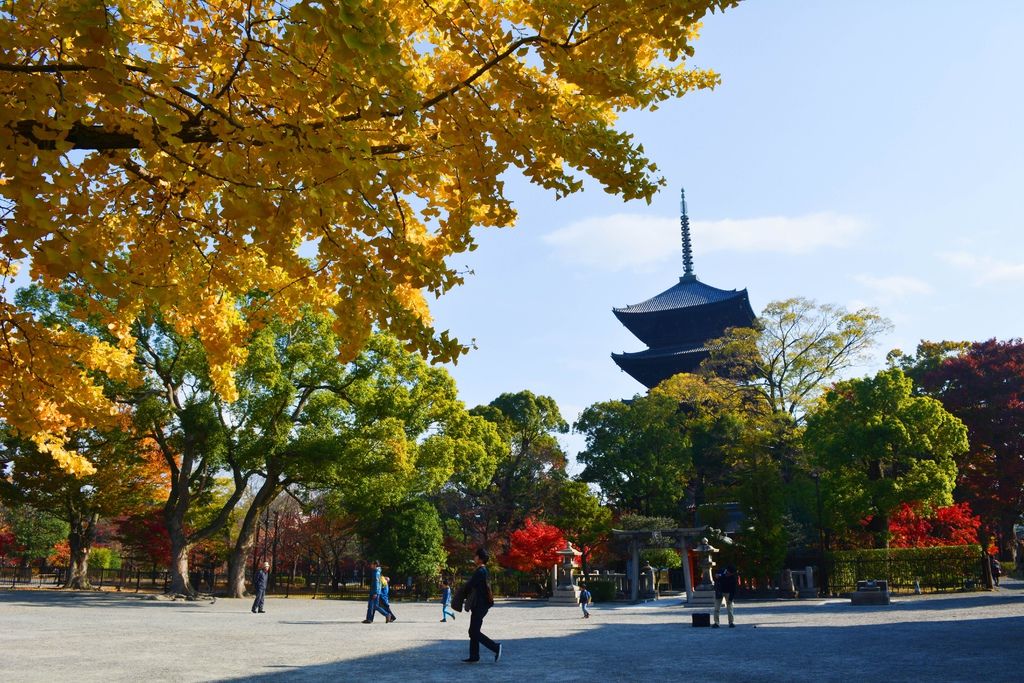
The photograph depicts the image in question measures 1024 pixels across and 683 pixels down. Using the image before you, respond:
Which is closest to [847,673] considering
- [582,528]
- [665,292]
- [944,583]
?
[944,583]

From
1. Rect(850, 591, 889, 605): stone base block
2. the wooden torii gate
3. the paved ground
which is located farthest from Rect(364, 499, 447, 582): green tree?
Rect(850, 591, 889, 605): stone base block

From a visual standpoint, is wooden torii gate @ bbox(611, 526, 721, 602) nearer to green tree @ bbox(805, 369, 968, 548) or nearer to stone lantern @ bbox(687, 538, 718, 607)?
stone lantern @ bbox(687, 538, 718, 607)

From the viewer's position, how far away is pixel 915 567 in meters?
24.8

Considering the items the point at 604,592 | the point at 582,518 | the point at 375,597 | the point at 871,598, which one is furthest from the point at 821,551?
the point at 375,597

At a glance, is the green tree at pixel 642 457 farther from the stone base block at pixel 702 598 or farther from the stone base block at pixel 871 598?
the stone base block at pixel 871 598

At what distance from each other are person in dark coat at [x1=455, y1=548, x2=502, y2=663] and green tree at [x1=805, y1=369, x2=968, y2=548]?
19.8m

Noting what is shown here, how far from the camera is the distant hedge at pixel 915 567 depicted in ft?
79.4

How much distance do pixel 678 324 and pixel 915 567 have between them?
26.9 metres

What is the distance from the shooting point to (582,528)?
30406 millimetres

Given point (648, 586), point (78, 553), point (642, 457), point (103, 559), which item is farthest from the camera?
point (103, 559)

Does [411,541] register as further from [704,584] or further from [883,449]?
[883,449]

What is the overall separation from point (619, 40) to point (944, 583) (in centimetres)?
2617

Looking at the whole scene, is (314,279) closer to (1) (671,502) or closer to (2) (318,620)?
(2) (318,620)

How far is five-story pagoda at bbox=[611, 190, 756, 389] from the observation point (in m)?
48.1
